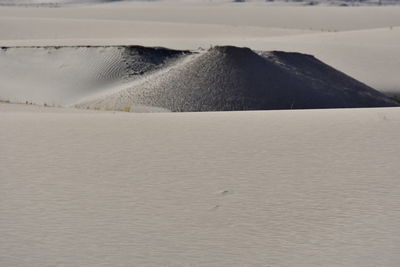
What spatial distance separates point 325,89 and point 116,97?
563 centimetres

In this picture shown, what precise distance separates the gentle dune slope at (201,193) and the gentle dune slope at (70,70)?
13960mm

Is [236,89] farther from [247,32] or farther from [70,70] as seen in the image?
[247,32]

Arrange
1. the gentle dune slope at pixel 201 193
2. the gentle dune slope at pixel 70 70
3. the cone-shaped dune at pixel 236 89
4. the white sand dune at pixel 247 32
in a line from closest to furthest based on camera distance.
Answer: the gentle dune slope at pixel 201 193, the cone-shaped dune at pixel 236 89, the gentle dune slope at pixel 70 70, the white sand dune at pixel 247 32

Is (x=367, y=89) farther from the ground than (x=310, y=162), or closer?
farther from the ground

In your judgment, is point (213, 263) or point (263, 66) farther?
point (263, 66)

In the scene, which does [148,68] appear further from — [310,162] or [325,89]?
[310,162]

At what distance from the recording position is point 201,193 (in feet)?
17.2

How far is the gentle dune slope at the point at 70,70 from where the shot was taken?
21.9m

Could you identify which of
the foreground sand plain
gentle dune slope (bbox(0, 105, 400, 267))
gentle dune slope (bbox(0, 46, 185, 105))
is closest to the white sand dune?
gentle dune slope (bbox(0, 46, 185, 105))

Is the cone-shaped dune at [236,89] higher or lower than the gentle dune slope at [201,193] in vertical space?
higher

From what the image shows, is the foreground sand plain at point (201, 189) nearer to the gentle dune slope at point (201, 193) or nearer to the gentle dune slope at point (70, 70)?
the gentle dune slope at point (201, 193)

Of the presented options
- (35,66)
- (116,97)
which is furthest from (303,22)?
(116,97)

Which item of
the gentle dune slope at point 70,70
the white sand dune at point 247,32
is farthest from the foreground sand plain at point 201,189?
the white sand dune at point 247,32

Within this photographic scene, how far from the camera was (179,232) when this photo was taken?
174 inches
